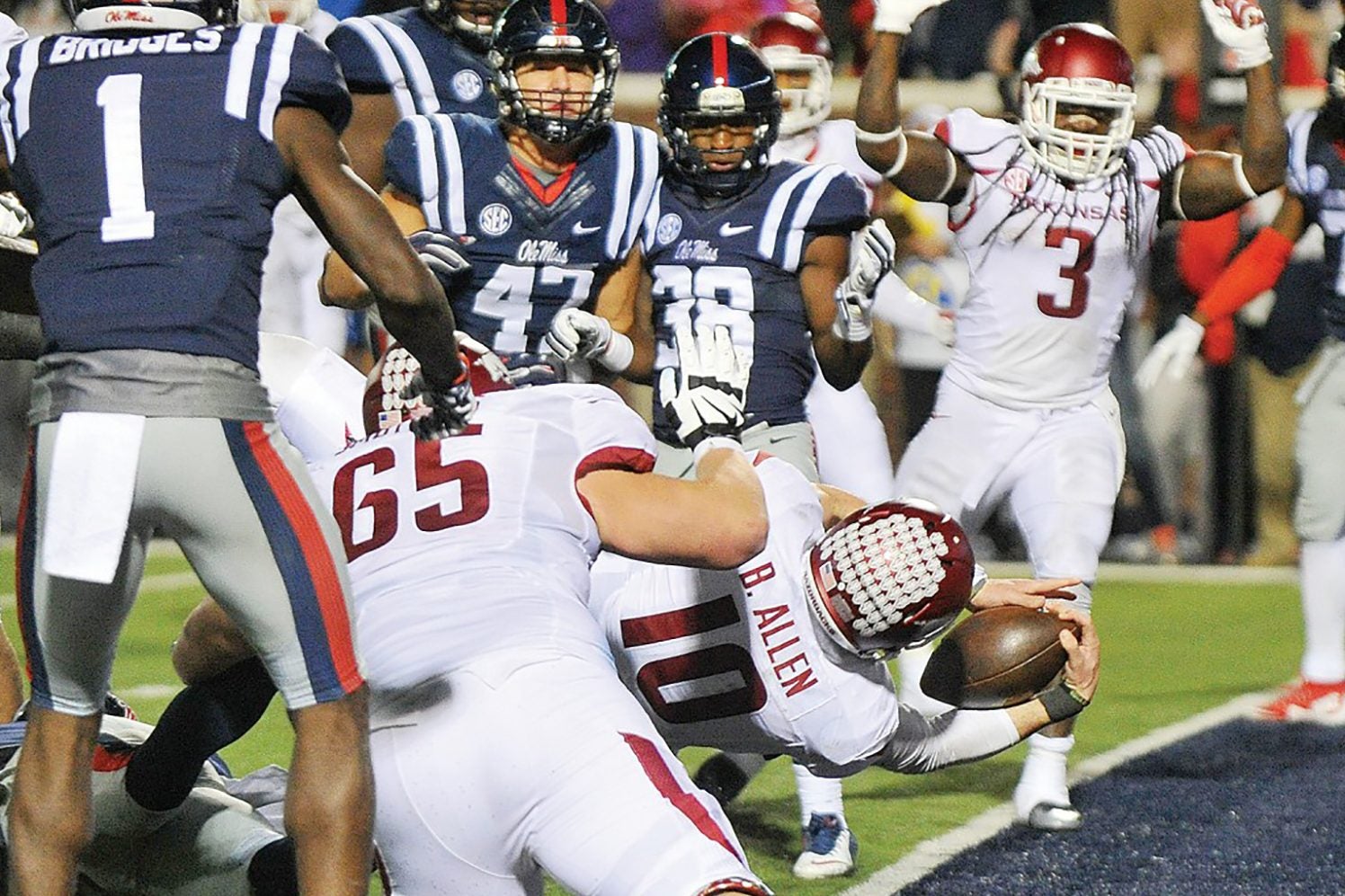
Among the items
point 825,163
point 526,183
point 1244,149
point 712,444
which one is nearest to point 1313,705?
point 1244,149

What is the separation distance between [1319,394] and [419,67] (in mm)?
2567

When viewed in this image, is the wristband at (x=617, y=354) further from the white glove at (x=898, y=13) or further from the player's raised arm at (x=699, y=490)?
the player's raised arm at (x=699, y=490)

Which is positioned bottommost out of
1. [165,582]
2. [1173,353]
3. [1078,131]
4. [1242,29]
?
[165,582]

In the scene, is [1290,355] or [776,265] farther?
[1290,355]

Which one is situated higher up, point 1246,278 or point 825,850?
point 1246,278

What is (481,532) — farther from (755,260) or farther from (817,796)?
(755,260)

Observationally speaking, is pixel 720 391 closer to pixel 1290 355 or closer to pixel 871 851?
pixel 871 851

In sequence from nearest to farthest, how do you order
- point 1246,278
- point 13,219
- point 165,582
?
point 13,219, point 1246,278, point 165,582

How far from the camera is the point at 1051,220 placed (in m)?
4.86

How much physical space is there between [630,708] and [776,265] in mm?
1857

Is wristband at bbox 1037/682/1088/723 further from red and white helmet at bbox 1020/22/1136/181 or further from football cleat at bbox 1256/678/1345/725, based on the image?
football cleat at bbox 1256/678/1345/725

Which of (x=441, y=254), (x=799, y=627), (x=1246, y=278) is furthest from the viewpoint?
(x=1246, y=278)

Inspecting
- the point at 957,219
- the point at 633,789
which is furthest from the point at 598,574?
the point at 957,219

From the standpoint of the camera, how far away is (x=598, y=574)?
131 inches
